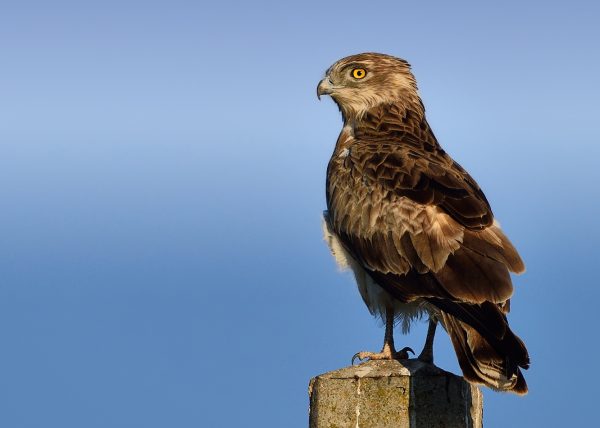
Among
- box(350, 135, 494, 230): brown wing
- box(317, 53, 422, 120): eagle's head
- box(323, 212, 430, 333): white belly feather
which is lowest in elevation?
box(323, 212, 430, 333): white belly feather

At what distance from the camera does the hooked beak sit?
11871 mm

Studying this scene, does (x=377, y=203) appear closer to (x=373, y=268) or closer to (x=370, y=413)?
(x=373, y=268)

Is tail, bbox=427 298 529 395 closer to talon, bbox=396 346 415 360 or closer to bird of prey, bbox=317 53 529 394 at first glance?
bird of prey, bbox=317 53 529 394

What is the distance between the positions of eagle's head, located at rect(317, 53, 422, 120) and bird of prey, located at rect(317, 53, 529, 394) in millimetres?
27

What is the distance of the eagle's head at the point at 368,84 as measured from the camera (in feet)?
38.1

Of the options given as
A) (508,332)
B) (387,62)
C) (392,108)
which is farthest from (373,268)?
(387,62)

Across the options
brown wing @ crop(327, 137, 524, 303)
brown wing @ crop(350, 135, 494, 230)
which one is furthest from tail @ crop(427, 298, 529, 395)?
brown wing @ crop(350, 135, 494, 230)

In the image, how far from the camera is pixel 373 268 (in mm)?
9383

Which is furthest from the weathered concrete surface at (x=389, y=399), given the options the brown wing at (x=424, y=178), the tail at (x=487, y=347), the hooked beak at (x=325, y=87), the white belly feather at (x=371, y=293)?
the hooked beak at (x=325, y=87)

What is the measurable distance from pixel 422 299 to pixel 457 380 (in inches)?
87.7

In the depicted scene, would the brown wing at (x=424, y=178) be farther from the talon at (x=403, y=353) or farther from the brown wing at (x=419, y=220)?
Result: the talon at (x=403, y=353)

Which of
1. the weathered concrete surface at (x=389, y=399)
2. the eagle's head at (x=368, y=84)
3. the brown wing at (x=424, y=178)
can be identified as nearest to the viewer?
the weathered concrete surface at (x=389, y=399)

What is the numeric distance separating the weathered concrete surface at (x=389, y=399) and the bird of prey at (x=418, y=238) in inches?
21.3

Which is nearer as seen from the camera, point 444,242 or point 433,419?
point 433,419
